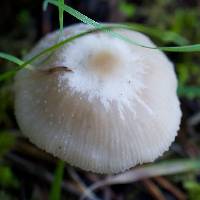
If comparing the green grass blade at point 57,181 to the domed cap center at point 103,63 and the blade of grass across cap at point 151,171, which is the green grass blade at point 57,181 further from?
the domed cap center at point 103,63

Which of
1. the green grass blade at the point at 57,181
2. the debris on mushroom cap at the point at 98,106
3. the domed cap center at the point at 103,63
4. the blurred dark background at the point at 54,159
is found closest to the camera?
the debris on mushroom cap at the point at 98,106

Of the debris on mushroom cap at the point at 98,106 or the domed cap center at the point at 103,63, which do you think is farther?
the domed cap center at the point at 103,63

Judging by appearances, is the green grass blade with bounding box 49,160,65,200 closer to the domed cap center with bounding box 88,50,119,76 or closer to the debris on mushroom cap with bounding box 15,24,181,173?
the debris on mushroom cap with bounding box 15,24,181,173

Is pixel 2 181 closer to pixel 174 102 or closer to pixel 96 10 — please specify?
pixel 174 102

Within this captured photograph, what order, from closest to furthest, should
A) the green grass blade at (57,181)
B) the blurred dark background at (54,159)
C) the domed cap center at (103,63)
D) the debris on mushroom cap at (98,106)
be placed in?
1. the debris on mushroom cap at (98,106)
2. the domed cap center at (103,63)
3. the green grass blade at (57,181)
4. the blurred dark background at (54,159)

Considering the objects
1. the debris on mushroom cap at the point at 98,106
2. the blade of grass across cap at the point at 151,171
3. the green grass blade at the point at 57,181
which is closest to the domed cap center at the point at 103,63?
the debris on mushroom cap at the point at 98,106

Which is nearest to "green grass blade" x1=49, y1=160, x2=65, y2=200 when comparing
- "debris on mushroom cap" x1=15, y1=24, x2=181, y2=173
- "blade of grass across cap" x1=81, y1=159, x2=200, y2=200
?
"debris on mushroom cap" x1=15, y1=24, x2=181, y2=173
